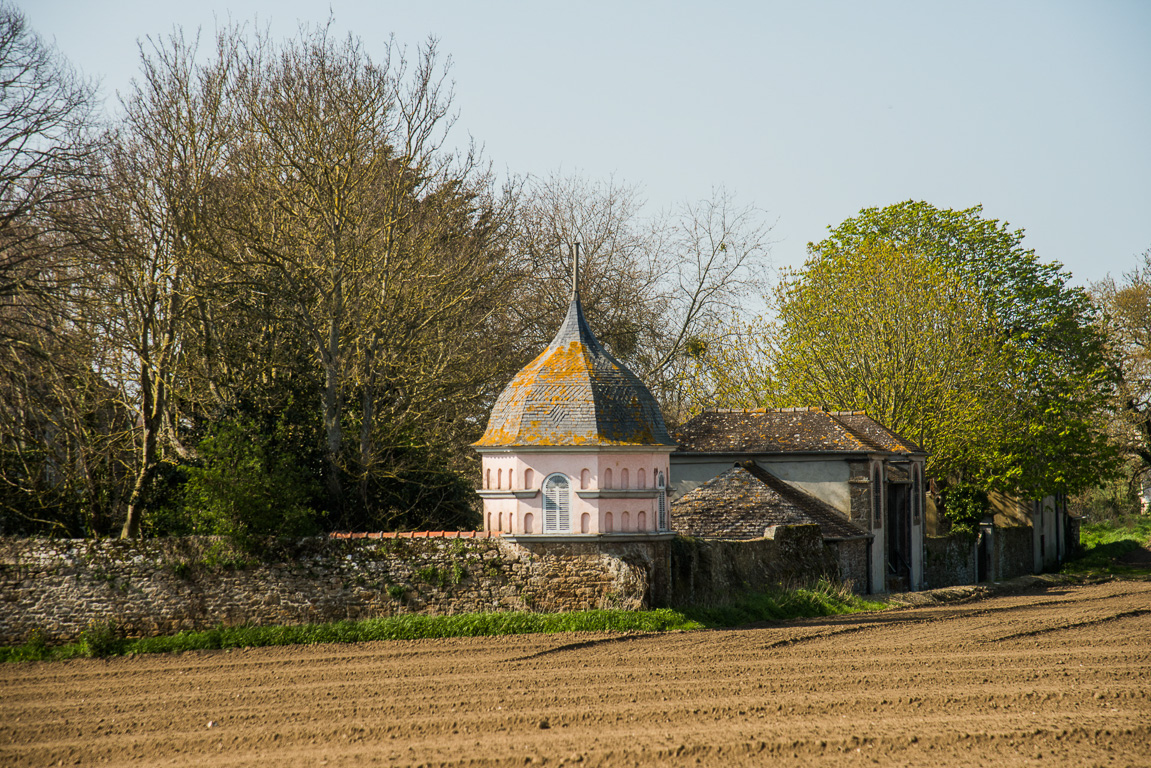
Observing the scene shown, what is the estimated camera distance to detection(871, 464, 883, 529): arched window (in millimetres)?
27094

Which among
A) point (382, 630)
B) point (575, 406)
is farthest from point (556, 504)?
point (382, 630)

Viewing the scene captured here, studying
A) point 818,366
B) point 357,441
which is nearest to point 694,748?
point 357,441

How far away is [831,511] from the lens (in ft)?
87.2

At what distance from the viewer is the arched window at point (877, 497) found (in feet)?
88.9

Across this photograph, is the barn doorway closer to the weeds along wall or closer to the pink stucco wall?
the weeds along wall

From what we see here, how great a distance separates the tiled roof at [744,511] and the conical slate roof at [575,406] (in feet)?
18.1

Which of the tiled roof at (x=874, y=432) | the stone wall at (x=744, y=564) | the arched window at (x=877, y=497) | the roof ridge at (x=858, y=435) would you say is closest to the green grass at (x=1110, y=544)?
the tiled roof at (x=874, y=432)

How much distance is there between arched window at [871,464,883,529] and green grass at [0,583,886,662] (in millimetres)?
A: 8689

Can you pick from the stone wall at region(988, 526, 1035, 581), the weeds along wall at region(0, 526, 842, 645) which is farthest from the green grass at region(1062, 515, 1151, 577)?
the weeds along wall at region(0, 526, 842, 645)

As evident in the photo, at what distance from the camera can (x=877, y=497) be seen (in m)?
27.8

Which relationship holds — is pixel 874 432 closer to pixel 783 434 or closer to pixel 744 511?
pixel 783 434

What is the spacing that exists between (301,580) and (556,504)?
4.70 metres

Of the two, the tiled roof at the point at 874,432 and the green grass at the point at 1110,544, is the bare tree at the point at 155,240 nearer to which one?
the tiled roof at the point at 874,432

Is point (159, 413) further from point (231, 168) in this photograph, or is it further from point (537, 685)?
point (537, 685)
